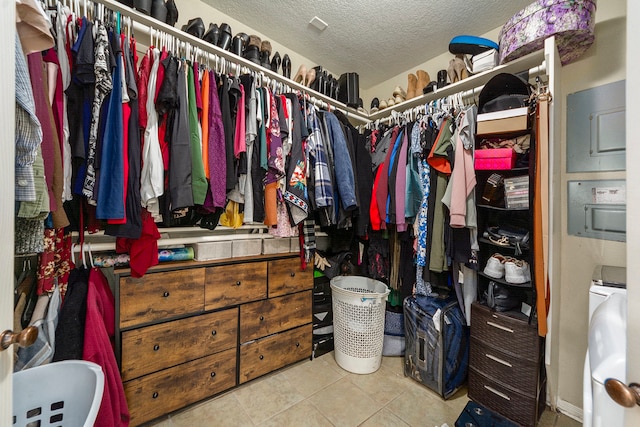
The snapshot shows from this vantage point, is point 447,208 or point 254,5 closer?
point 447,208

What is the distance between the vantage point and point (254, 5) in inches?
66.6

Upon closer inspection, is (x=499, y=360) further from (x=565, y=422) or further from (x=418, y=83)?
(x=418, y=83)

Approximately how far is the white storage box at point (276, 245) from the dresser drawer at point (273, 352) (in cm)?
58

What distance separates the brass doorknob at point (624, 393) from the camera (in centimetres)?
36

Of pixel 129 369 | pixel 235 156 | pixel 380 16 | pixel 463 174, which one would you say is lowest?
pixel 129 369

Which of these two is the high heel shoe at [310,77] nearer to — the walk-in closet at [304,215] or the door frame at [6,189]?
the walk-in closet at [304,215]

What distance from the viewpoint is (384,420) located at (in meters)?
1.36

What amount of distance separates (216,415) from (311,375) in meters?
0.63

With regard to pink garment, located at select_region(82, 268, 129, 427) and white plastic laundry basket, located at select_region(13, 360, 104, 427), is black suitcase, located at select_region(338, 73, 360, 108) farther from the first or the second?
white plastic laundry basket, located at select_region(13, 360, 104, 427)

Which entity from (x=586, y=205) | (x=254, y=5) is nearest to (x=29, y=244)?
(x=254, y=5)

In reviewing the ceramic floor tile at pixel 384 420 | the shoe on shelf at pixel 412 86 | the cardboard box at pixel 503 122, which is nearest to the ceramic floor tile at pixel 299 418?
the ceramic floor tile at pixel 384 420

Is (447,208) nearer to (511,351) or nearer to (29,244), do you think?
(511,351)

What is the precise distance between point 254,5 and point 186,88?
0.98m

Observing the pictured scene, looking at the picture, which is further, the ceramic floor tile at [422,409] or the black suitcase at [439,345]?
the black suitcase at [439,345]
